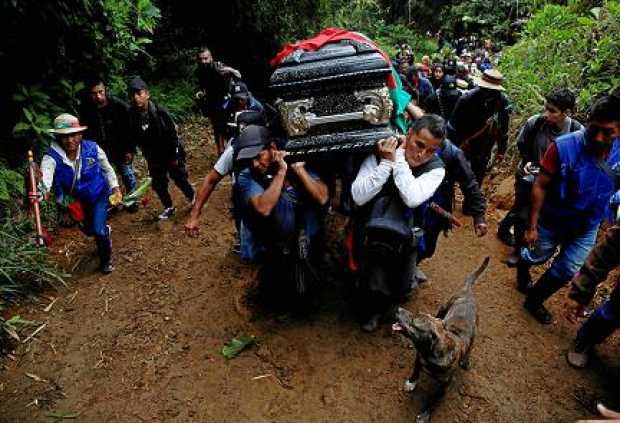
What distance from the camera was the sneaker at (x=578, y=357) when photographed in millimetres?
3023

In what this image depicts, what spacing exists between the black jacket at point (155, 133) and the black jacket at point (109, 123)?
1.24 feet

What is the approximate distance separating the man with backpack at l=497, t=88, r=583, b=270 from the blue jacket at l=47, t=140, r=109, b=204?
433 centimetres

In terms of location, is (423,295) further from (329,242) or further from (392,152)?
(392,152)

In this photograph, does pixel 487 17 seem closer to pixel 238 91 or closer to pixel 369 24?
pixel 369 24

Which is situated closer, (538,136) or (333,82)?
(333,82)

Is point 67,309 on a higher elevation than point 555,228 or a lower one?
lower

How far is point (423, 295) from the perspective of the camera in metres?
3.83

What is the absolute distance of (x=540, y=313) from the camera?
138 inches

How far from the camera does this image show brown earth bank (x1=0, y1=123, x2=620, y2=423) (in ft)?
9.18

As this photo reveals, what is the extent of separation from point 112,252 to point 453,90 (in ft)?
19.3

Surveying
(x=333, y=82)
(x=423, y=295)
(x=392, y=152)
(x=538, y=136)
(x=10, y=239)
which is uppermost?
(x=333, y=82)

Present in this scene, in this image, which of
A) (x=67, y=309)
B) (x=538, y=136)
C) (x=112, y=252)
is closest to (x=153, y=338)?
(x=67, y=309)

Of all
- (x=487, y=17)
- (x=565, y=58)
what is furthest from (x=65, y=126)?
(x=487, y=17)

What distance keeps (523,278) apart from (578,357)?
0.93m
